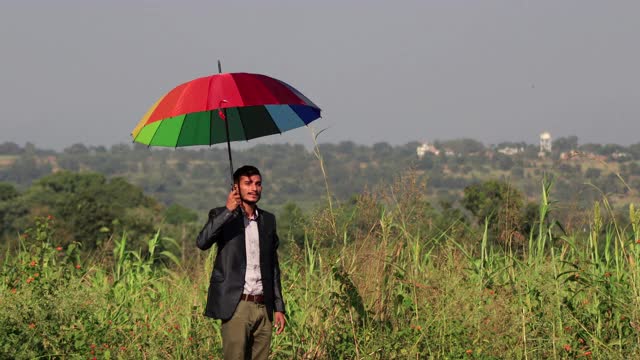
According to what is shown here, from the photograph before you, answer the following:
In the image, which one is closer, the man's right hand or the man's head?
the man's right hand

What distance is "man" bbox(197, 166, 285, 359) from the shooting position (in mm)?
4977

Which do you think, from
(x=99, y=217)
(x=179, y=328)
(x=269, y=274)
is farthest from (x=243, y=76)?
(x=99, y=217)

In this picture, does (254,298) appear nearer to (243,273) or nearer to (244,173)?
(243,273)

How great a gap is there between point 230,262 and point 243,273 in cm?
9

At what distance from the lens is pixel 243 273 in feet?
16.5

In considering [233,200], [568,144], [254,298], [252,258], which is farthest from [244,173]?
[568,144]

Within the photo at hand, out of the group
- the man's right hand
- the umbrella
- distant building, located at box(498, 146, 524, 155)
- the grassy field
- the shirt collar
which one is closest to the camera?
the man's right hand

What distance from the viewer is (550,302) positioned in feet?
20.6

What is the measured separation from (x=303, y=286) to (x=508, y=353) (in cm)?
204

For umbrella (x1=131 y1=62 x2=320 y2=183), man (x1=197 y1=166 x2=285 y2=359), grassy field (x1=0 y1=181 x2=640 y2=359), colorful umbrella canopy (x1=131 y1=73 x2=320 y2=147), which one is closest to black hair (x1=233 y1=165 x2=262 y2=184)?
man (x1=197 y1=166 x2=285 y2=359)

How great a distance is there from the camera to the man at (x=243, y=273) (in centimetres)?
498

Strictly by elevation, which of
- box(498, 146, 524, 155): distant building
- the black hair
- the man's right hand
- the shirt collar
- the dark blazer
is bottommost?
the dark blazer

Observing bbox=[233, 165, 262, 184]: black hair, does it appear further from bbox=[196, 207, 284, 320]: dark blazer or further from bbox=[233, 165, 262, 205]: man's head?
bbox=[196, 207, 284, 320]: dark blazer

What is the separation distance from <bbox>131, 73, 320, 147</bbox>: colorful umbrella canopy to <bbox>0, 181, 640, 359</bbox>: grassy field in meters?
0.81
